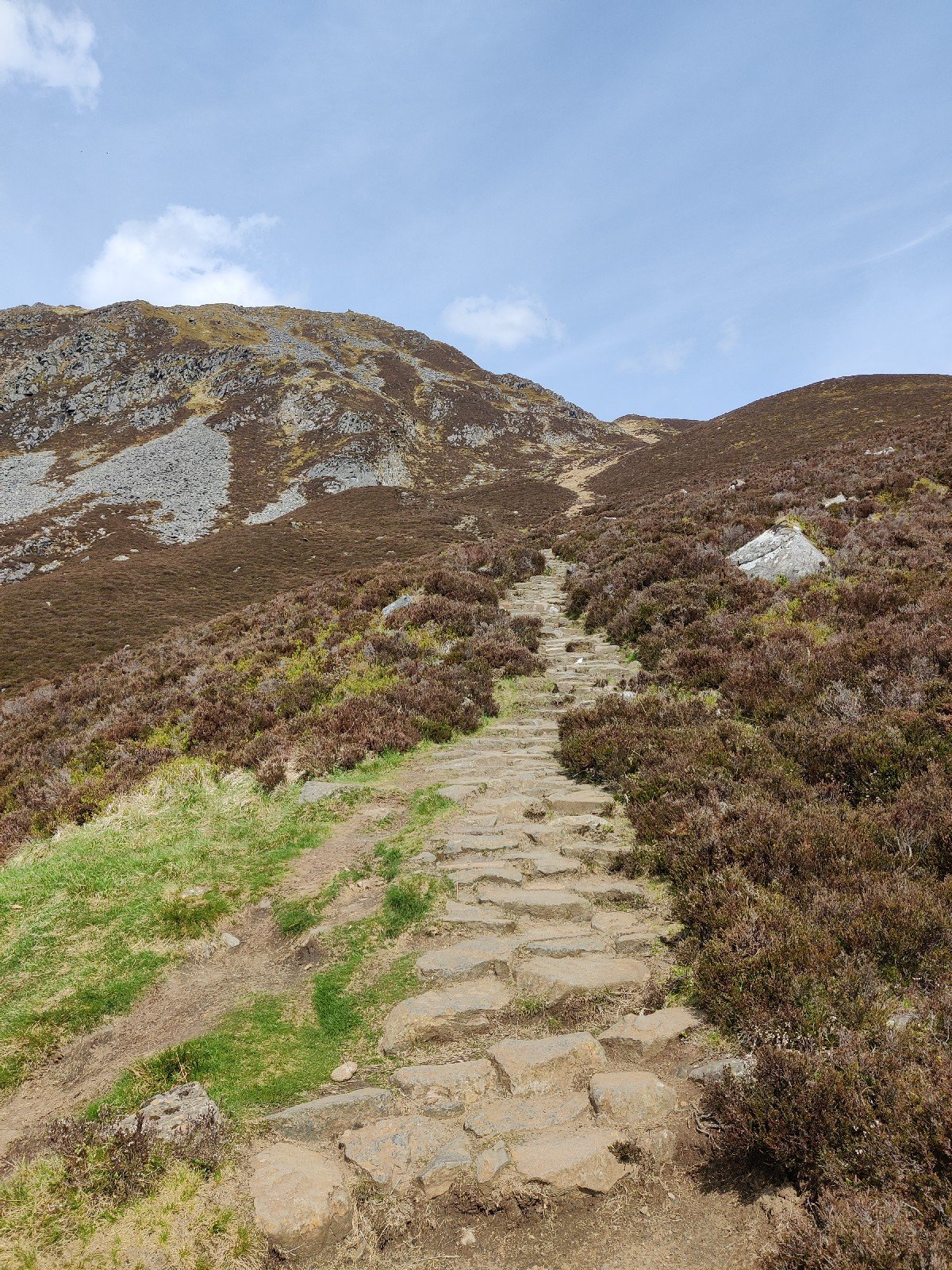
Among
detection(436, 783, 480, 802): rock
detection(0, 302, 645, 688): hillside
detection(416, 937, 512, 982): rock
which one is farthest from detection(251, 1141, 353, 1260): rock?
detection(0, 302, 645, 688): hillside

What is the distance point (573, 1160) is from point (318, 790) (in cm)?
634

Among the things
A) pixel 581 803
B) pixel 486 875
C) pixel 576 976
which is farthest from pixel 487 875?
pixel 581 803

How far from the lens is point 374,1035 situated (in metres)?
4.59

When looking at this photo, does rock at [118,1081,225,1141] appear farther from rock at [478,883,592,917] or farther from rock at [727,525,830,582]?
rock at [727,525,830,582]

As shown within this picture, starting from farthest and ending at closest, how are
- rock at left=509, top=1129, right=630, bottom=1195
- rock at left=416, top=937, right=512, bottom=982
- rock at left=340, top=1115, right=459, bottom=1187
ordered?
rock at left=416, top=937, right=512, bottom=982 → rock at left=340, top=1115, right=459, bottom=1187 → rock at left=509, top=1129, right=630, bottom=1195

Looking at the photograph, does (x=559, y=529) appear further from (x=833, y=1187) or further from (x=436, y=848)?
(x=833, y=1187)

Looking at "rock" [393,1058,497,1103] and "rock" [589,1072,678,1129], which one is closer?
"rock" [589,1072,678,1129]

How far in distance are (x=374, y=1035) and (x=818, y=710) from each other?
281 inches

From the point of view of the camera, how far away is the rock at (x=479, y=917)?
5.72m

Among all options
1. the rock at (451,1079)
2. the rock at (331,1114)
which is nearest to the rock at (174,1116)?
the rock at (331,1114)

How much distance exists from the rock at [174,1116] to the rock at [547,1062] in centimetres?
186

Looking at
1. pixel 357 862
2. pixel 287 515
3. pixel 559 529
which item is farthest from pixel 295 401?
pixel 357 862

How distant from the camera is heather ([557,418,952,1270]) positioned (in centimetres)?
296

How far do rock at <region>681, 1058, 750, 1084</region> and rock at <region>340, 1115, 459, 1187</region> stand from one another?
5.13 ft
